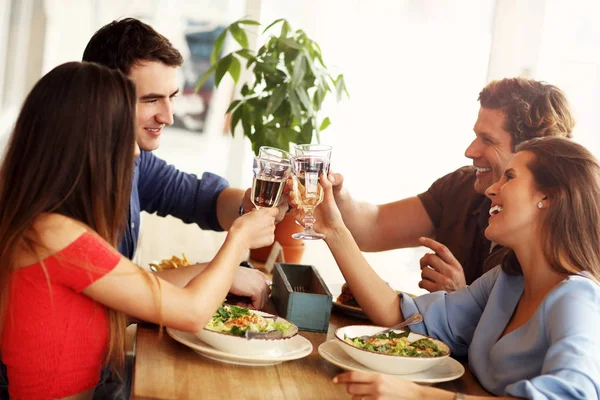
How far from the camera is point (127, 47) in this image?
239cm

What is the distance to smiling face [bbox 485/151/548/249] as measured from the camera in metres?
1.84

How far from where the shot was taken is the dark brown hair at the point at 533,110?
2.66 metres

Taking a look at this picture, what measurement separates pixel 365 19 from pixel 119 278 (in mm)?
3215

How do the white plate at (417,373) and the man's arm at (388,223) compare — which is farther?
the man's arm at (388,223)

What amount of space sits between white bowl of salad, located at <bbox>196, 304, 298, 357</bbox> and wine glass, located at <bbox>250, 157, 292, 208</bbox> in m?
0.28

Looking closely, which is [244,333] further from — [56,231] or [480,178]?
[480,178]

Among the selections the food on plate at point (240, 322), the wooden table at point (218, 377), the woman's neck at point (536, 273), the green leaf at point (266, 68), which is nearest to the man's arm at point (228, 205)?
the green leaf at point (266, 68)

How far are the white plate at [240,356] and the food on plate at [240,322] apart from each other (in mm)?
42

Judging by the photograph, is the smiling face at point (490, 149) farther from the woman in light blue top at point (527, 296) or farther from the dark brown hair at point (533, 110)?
the woman in light blue top at point (527, 296)

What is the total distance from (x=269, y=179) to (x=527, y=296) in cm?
65

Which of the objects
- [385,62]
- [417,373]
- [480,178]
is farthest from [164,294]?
[385,62]

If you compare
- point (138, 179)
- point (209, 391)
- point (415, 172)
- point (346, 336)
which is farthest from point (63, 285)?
point (415, 172)

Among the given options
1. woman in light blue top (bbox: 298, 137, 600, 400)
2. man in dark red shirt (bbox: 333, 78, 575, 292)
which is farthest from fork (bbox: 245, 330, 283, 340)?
man in dark red shirt (bbox: 333, 78, 575, 292)

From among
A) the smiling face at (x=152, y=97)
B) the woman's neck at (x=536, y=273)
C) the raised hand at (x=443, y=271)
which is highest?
the smiling face at (x=152, y=97)
